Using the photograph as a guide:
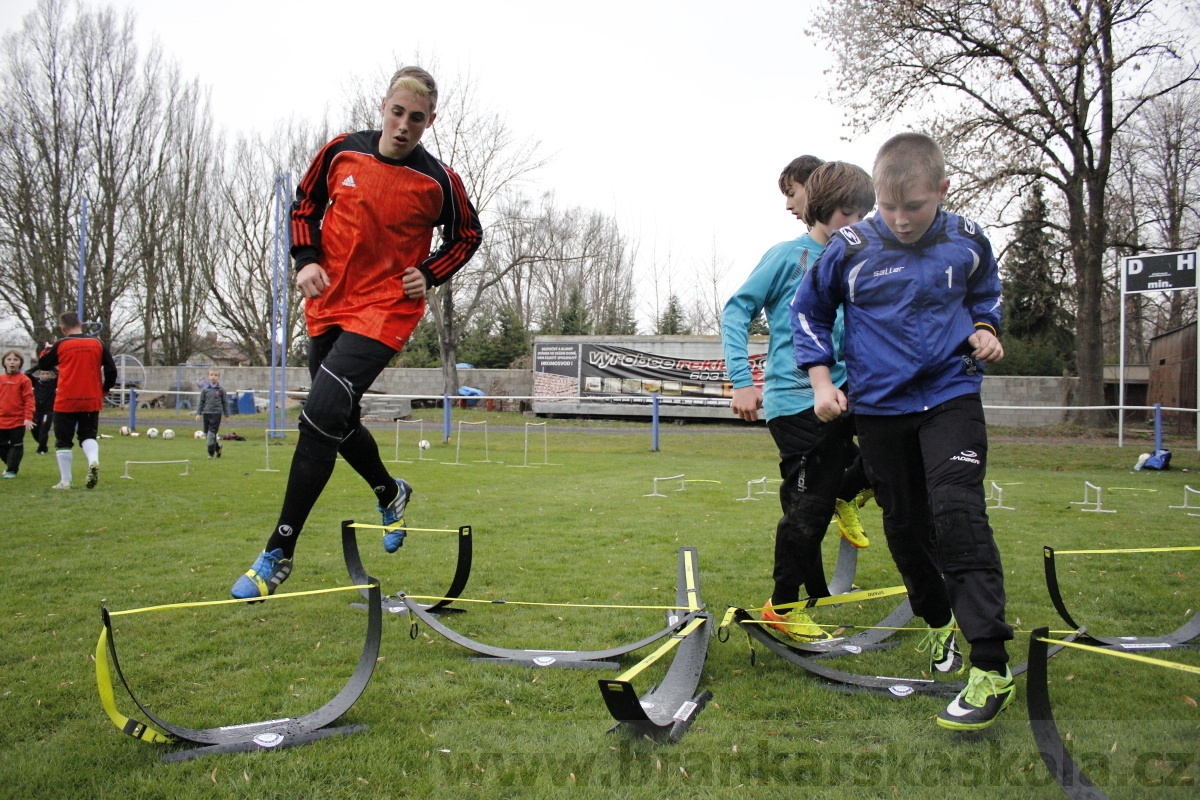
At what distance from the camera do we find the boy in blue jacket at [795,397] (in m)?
3.22

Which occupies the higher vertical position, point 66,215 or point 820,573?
point 66,215

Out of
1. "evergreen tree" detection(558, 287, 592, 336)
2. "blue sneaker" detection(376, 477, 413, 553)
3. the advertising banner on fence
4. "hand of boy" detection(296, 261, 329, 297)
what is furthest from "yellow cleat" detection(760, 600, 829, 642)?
"evergreen tree" detection(558, 287, 592, 336)

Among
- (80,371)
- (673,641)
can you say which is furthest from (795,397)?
(80,371)

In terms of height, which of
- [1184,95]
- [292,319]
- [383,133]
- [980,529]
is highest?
[1184,95]

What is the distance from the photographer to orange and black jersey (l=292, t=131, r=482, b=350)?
342 cm

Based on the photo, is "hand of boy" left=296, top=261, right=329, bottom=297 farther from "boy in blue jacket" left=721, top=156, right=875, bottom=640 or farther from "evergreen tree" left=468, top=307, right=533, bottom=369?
"evergreen tree" left=468, top=307, right=533, bottom=369

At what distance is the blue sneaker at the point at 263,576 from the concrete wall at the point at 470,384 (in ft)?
57.6

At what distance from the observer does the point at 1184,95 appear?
80.7 ft

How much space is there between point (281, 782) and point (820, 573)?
2.56 m

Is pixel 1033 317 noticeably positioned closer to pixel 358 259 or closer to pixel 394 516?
pixel 394 516

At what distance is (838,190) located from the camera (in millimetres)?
3307

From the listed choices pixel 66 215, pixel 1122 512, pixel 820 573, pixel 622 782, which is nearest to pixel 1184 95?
pixel 1122 512

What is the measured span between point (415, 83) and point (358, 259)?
783mm

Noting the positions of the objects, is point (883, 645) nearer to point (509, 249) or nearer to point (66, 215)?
point (509, 249)
